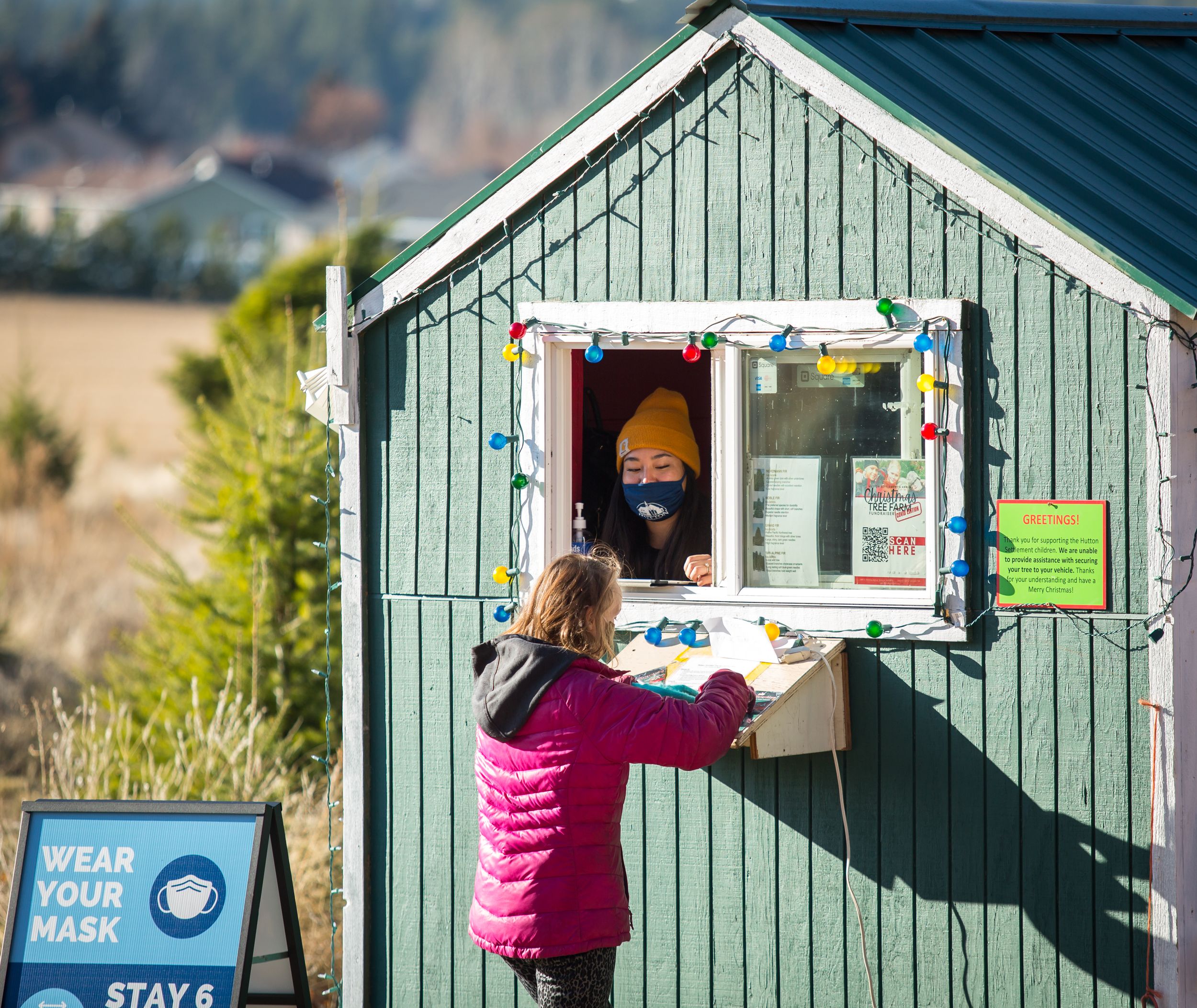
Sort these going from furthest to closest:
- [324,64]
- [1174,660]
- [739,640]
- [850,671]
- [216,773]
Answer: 1. [324,64]
2. [216,773]
3. [850,671]
4. [739,640]
5. [1174,660]

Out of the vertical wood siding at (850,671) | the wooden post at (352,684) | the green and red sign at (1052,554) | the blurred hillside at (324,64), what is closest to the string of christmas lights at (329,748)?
the wooden post at (352,684)

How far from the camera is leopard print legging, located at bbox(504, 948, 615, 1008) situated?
370cm

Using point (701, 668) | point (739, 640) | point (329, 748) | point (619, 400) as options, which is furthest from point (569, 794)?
point (619, 400)

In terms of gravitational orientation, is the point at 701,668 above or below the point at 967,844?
above

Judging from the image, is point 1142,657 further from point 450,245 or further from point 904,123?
point 450,245

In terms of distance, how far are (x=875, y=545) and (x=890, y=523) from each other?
0.31ft

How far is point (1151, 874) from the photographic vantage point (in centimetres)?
440

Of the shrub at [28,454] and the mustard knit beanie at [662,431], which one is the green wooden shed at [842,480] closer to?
the mustard knit beanie at [662,431]

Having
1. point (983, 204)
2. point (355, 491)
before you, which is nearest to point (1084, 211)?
point (983, 204)

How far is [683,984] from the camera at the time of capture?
192 inches

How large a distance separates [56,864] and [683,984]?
86.8 inches

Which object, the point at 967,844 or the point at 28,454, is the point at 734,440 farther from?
the point at 28,454

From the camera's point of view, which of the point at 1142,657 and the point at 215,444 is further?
the point at 215,444

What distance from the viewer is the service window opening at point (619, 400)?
617 cm
